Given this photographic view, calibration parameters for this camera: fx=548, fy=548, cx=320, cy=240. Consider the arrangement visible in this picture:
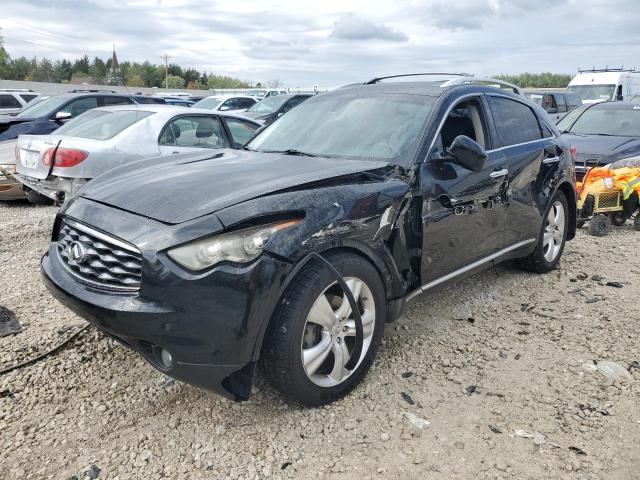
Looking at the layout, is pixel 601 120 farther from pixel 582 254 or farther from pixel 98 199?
pixel 98 199

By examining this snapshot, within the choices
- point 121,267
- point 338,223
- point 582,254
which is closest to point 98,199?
point 121,267

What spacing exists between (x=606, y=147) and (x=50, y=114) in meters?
9.35

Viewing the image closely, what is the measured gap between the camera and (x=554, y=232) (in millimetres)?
5180

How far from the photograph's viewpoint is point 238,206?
8.36 ft

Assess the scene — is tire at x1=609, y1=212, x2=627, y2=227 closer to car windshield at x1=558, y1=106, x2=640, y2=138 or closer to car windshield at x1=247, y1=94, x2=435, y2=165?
car windshield at x1=558, y1=106, x2=640, y2=138

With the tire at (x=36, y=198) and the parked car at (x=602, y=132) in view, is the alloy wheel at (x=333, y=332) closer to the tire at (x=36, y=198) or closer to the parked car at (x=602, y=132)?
the parked car at (x=602, y=132)

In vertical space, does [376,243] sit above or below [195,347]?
above

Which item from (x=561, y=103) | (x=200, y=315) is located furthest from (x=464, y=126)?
(x=561, y=103)

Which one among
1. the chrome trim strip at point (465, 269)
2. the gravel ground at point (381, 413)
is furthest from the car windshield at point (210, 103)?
the chrome trim strip at point (465, 269)

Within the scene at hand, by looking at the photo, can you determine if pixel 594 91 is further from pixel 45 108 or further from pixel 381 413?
pixel 381 413

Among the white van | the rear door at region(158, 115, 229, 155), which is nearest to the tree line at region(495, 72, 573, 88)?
the white van

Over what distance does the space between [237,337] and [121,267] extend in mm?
634

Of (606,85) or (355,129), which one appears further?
(606,85)

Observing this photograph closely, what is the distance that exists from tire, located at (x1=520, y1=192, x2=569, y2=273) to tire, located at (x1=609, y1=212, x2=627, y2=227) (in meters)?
2.46
